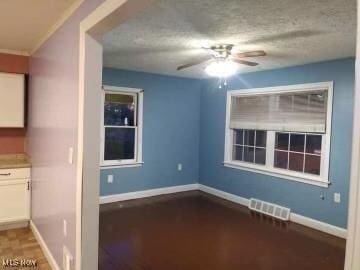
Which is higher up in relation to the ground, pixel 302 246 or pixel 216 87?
pixel 216 87

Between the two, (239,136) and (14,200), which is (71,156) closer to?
(14,200)

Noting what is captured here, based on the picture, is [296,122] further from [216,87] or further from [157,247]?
[157,247]

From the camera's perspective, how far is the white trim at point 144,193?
16.9ft

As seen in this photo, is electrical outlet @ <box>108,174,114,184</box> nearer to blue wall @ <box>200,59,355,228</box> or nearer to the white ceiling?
blue wall @ <box>200,59,355,228</box>

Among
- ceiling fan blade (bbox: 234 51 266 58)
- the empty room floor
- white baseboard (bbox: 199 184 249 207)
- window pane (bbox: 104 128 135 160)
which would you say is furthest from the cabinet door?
white baseboard (bbox: 199 184 249 207)

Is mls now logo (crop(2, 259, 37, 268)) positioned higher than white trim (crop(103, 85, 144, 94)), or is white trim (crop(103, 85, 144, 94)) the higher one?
white trim (crop(103, 85, 144, 94))

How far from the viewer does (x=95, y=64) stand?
6.68ft

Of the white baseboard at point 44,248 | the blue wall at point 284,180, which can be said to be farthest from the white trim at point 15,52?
the blue wall at point 284,180

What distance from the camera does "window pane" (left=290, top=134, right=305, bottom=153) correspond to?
450 centimetres

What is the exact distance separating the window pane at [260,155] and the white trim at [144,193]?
1.61 meters

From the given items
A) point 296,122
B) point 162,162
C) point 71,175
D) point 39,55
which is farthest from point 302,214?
point 39,55

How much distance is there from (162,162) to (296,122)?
2.56 meters

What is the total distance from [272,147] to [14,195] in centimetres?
381

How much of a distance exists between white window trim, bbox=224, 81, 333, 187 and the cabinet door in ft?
11.1
